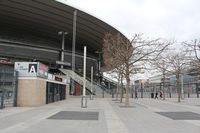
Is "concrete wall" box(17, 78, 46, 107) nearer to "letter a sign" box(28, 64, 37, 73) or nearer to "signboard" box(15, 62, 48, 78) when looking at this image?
"signboard" box(15, 62, 48, 78)

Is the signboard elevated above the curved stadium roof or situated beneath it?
situated beneath

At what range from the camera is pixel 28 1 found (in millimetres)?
52406

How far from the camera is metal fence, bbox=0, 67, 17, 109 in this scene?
24230mm

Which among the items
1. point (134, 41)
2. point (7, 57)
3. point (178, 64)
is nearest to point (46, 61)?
point (7, 57)

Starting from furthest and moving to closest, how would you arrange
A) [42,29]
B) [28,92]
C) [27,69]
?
1. [42,29]
2. [27,69]
3. [28,92]

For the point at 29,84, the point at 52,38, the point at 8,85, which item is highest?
the point at 52,38

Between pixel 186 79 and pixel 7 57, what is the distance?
1812 inches

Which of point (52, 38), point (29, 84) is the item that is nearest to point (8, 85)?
point (29, 84)

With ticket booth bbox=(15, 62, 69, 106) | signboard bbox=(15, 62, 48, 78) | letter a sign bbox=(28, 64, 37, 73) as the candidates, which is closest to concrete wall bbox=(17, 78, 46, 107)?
ticket booth bbox=(15, 62, 69, 106)

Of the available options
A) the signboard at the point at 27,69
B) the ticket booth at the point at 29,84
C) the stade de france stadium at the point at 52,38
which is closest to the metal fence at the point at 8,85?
the ticket booth at the point at 29,84

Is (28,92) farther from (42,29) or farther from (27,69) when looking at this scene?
(42,29)

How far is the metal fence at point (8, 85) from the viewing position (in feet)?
79.5

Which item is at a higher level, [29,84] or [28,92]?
[29,84]

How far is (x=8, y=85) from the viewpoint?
25.1 meters
